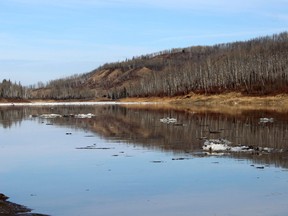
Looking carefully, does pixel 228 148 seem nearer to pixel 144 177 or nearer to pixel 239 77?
pixel 144 177

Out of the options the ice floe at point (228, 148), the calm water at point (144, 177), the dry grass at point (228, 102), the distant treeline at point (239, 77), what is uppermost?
the distant treeline at point (239, 77)

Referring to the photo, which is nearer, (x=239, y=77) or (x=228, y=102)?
(x=228, y=102)

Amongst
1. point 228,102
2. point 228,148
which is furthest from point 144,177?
point 228,102

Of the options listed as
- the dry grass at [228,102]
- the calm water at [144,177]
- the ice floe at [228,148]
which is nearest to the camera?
the calm water at [144,177]

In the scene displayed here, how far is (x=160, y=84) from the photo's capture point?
177375mm

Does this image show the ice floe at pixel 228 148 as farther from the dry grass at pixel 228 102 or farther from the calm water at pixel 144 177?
the dry grass at pixel 228 102

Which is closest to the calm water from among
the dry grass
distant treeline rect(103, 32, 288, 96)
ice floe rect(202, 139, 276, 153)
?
ice floe rect(202, 139, 276, 153)

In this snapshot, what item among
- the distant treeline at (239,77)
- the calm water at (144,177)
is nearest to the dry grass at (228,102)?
the distant treeline at (239,77)

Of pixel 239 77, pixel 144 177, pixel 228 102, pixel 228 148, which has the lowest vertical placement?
pixel 144 177

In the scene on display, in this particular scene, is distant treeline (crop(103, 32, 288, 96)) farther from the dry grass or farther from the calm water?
the calm water

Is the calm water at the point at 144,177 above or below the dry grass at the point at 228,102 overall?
below

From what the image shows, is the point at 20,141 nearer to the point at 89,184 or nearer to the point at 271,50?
the point at 89,184

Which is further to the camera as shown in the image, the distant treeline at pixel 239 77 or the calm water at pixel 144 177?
the distant treeline at pixel 239 77

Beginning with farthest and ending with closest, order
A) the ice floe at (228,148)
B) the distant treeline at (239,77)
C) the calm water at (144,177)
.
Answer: the distant treeline at (239,77), the ice floe at (228,148), the calm water at (144,177)
